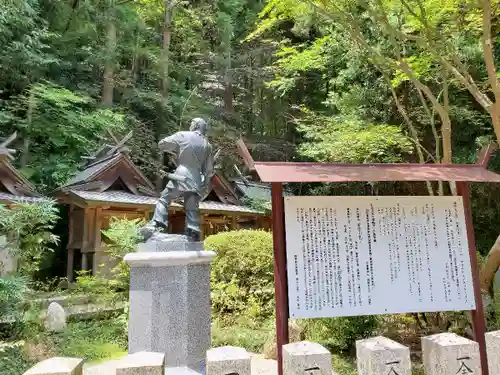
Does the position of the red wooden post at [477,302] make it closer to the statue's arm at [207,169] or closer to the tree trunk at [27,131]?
the statue's arm at [207,169]

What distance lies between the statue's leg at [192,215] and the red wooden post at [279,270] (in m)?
2.22

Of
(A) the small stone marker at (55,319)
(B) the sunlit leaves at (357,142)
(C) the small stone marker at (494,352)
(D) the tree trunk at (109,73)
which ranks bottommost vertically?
(A) the small stone marker at (55,319)

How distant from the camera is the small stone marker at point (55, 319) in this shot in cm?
740

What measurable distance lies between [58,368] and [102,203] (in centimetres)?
991

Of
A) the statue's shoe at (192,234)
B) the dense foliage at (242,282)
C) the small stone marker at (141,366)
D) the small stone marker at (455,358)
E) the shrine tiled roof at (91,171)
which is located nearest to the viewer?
the small stone marker at (141,366)

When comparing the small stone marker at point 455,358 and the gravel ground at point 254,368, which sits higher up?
the small stone marker at point 455,358

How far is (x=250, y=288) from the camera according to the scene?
325 inches

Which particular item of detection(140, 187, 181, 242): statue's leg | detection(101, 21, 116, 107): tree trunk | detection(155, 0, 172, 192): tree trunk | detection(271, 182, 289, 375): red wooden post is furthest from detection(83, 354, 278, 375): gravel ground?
detection(101, 21, 116, 107): tree trunk

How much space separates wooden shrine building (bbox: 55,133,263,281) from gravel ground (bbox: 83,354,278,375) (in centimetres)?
567

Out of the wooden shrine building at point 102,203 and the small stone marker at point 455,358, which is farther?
the wooden shrine building at point 102,203

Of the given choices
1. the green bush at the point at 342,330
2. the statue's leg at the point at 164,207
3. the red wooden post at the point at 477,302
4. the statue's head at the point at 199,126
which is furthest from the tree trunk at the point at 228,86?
the red wooden post at the point at 477,302

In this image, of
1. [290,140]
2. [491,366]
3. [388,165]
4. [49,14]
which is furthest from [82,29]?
[491,366]

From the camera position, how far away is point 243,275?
8.36 metres

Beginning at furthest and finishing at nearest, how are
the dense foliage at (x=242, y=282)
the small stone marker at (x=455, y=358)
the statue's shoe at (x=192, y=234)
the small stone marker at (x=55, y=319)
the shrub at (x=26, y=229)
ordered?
1. the dense foliage at (x=242, y=282)
2. the small stone marker at (x=55, y=319)
3. the shrub at (x=26, y=229)
4. the statue's shoe at (x=192, y=234)
5. the small stone marker at (x=455, y=358)
